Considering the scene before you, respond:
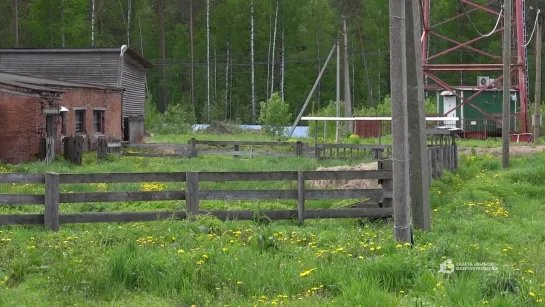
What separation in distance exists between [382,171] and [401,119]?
3274 mm

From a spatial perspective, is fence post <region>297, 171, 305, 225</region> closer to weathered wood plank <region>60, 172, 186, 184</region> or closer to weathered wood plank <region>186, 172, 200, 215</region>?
weathered wood plank <region>186, 172, 200, 215</region>

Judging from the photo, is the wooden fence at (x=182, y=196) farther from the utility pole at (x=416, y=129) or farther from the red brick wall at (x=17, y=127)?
the red brick wall at (x=17, y=127)

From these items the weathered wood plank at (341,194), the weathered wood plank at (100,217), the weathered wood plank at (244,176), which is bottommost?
the weathered wood plank at (100,217)

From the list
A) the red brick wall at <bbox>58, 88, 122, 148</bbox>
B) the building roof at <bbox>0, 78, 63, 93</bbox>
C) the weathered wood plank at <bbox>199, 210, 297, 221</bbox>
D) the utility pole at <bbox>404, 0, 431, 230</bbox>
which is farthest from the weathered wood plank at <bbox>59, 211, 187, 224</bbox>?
the red brick wall at <bbox>58, 88, 122, 148</bbox>

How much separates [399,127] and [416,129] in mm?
2074

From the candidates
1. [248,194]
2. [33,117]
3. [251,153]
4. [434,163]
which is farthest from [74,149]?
[248,194]

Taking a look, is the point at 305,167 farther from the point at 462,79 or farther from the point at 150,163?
the point at 462,79

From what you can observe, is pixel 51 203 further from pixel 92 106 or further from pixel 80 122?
pixel 92 106

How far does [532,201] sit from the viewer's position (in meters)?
18.8

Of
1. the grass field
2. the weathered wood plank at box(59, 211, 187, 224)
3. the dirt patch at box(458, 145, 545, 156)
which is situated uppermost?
the dirt patch at box(458, 145, 545, 156)

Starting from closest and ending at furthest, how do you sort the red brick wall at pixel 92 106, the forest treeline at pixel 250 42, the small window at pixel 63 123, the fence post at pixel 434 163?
the fence post at pixel 434 163 < the small window at pixel 63 123 < the red brick wall at pixel 92 106 < the forest treeline at pixel 250 42

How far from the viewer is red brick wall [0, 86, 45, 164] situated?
30438mm

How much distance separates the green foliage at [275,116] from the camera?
53.5 m

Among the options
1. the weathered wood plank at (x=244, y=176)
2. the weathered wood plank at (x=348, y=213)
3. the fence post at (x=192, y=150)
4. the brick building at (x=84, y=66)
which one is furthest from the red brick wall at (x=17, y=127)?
the weathered wood plank at (x=348, y=213)
